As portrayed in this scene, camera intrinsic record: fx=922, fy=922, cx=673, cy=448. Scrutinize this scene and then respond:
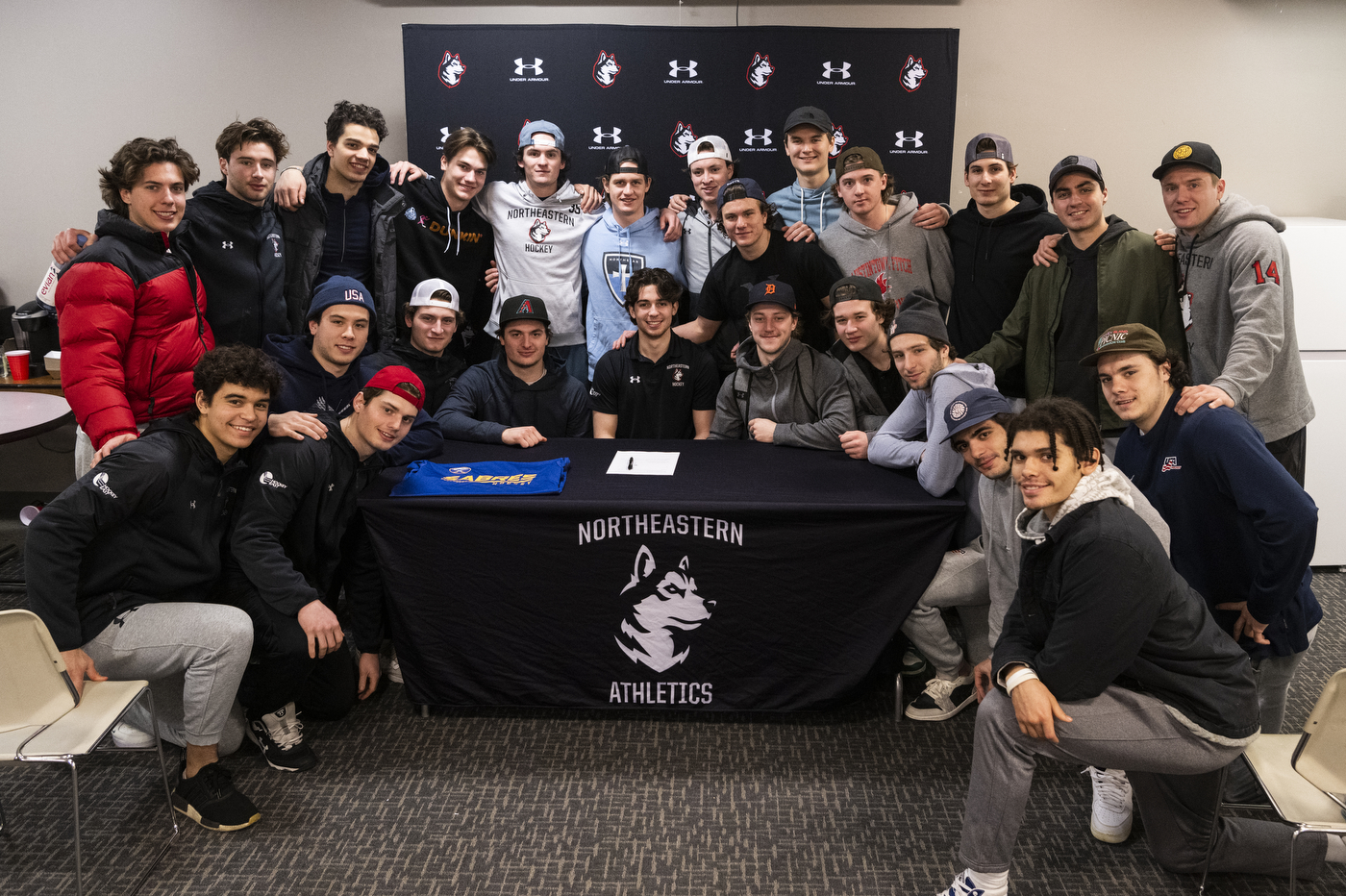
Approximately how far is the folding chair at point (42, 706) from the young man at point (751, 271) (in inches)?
84.2

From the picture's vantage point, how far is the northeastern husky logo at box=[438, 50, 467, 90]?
12.7ft

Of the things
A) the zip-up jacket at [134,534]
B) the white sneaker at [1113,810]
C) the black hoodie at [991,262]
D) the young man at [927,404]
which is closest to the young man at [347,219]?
the zip-up jacket at [134,534]

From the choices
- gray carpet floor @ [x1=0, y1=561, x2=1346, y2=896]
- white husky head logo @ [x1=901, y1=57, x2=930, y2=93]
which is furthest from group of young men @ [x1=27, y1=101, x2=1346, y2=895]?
white husky head logo @ [x1=901, y1=57, x2=930, y2=93]

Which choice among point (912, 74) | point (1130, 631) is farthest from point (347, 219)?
point (1130, 631)

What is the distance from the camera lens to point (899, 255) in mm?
3225

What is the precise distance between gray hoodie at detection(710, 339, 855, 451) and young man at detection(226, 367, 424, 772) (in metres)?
1.04

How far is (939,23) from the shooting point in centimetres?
402

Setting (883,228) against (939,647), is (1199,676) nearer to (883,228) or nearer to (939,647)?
(939,647)

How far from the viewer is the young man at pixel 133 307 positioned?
7.97 ft

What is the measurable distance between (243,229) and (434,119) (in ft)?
4.16

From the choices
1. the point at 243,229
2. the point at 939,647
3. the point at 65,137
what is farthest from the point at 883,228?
the point at 65,137

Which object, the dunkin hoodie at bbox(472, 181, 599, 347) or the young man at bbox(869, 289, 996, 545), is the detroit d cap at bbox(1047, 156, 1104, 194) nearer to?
the young man at bbox(869, 289, 996, 545)

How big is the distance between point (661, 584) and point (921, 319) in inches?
40.3

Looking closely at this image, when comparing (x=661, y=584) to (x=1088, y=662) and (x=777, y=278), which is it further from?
(x=777, y=278)
